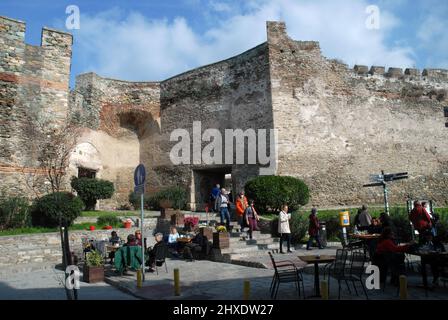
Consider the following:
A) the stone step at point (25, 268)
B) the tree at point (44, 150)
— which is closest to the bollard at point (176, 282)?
the stone step at point (25, 268)

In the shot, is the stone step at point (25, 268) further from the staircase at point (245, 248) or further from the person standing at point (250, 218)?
the person standing at point (250, 218)

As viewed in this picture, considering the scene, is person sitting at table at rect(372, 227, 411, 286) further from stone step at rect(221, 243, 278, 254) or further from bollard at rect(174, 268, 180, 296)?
stone step at rect(221, 243, 278, 254)

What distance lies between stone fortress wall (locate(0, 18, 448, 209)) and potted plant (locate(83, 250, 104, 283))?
9236mm

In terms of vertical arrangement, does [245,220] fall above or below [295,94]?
below

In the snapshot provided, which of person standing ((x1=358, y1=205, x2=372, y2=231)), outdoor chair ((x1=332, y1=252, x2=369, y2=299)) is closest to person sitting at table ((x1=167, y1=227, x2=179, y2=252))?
outdoor chair ((x1=332, y1=252, x2=369, y2=299))

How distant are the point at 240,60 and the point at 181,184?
7.54 m

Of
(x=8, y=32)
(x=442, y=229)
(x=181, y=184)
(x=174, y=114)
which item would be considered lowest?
(x=442, y=229)

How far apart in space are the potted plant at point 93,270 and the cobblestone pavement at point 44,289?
18cm

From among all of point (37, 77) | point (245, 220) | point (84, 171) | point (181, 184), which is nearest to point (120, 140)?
point (84, 171)

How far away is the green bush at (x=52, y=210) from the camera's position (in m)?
14.0

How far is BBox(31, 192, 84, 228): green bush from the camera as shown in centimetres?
1398

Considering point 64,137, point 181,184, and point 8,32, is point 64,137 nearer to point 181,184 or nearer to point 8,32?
point 8,32

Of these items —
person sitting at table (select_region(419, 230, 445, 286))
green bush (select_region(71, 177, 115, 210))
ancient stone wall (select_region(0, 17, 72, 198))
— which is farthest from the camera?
green bush (select_region(71, 177, 115, 210))

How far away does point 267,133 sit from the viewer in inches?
756
